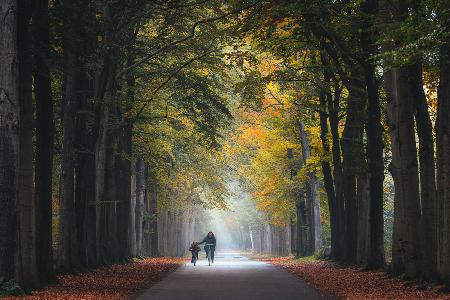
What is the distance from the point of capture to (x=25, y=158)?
1641 cm

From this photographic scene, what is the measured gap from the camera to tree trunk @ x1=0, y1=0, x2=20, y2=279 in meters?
14.3

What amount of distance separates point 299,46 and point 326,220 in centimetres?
2886

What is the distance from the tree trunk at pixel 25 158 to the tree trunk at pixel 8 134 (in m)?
0.98

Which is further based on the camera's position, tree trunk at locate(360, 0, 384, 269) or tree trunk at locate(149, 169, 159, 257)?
tree trunk at locate(149, 169, 159, 257)

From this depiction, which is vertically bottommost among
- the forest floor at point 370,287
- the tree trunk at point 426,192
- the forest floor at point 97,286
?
the forest floor at point 370,287

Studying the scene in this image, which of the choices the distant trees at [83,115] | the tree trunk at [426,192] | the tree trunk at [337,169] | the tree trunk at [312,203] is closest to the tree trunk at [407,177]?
the tree trunk at [426,192]

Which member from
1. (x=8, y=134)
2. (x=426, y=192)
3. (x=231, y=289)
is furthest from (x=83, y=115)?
(x=426, y=192)

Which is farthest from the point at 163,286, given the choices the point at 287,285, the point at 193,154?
the point at 193,154

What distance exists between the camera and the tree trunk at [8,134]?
1426cm

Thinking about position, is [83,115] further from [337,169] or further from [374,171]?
[337,169]

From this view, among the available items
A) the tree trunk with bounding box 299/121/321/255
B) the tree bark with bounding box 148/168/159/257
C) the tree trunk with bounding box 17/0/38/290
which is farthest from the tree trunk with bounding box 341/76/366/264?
the tree bark with bounding box 148/168/159/257

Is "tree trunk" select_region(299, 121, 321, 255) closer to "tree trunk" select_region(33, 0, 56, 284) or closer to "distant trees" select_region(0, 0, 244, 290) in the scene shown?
"distant trees" select_region(0, 0, 244, 290)

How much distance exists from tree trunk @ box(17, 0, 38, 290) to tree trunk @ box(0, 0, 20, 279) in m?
0.98

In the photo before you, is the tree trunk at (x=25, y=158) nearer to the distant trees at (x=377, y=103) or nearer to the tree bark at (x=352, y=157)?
the distant trees at (x=377, y=103)
